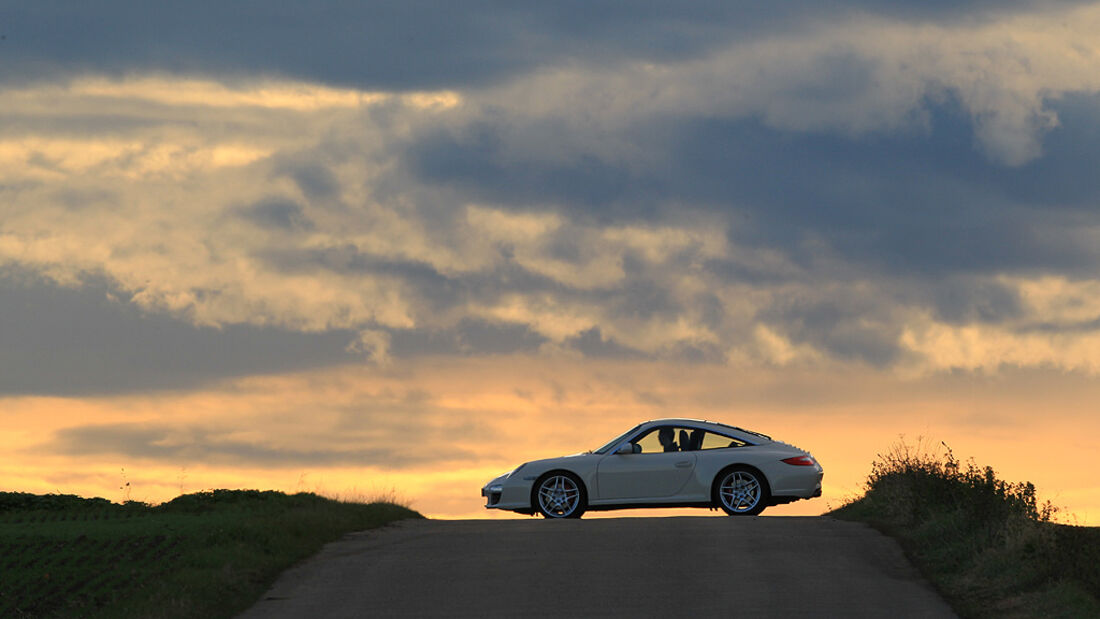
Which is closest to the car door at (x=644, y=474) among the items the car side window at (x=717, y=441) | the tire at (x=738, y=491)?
the car side window at (x=717, y=441)

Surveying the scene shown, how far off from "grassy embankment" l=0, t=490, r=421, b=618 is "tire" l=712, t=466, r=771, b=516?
5.64 metres

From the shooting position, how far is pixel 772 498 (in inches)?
808

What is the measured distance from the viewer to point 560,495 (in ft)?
68.2

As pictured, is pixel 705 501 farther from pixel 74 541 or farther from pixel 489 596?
pixel 74 541

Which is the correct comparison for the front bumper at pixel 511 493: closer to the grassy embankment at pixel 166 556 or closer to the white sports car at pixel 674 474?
the white sports car at pixel 674 474

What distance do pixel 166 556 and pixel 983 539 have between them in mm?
11171

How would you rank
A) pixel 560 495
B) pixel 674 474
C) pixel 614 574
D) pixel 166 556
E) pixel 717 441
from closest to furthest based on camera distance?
1. pixel 614 574
2. pixel 166 556
3. pixel 674 474
4. pixel 717 441
5. pixel 560 495

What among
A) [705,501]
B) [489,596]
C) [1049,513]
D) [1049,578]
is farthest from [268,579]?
[1049,513]

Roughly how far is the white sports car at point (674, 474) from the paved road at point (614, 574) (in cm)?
131

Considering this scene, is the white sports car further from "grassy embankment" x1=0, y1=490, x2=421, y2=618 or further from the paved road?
"grassy embankment" x1=0, y1=490, x2=421, y2=618

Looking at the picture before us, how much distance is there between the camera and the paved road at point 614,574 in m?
13.4

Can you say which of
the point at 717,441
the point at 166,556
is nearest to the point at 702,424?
the point at 717,441

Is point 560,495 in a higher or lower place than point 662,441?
lower

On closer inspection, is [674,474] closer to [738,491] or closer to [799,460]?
[738,491]
